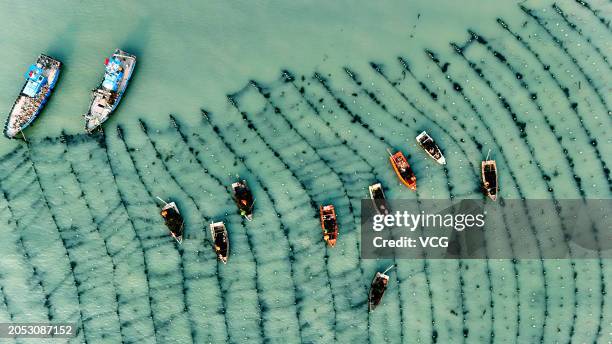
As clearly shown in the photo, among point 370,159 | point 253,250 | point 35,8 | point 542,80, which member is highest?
point 35,8

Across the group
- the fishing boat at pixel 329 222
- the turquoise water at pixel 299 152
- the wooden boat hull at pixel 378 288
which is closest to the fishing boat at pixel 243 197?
the turquoise water at pixel 299 152

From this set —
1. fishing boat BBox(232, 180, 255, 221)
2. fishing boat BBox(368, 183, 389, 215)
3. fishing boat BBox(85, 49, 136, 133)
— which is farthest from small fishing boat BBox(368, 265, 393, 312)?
fishing boat BBox(85, 49, 136, 133)

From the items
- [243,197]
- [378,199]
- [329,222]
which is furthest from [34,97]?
[378,199]

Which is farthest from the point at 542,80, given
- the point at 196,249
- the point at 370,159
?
the point at 196,249

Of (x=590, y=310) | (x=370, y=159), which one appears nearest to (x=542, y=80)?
(x=370, y=159)

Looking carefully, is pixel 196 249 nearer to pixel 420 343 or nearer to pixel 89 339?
pixel 89 339

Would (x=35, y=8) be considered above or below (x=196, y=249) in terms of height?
above

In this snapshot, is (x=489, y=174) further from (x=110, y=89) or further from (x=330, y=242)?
(x=110, y=89)
